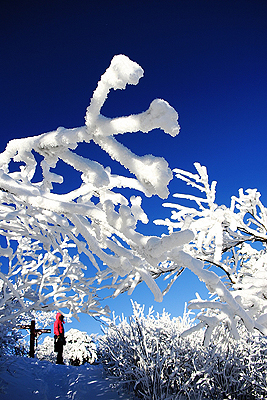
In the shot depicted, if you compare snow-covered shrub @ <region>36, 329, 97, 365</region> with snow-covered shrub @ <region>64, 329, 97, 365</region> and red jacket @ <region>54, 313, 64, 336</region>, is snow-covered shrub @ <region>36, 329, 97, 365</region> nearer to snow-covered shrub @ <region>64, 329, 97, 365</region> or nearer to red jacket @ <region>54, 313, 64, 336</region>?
snow-covered shrub @ <region>64, 329, 97, 365</region>

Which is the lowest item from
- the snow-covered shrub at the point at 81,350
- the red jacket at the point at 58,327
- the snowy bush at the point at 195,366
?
the snowy bush at the point at 195,366

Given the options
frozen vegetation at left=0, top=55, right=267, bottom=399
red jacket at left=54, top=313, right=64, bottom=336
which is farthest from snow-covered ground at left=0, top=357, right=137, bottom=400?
red jacket at left=54, top=313, right=64, bottom=336

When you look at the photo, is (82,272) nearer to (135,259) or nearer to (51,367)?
(51,367)

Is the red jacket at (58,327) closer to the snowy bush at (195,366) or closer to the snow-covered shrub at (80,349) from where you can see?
the snow-covered shrub at (80,349)

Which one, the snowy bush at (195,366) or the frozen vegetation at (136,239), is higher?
the frozen vegetation at (136,239)

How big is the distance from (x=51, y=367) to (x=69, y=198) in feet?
26.2

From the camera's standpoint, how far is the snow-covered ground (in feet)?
16.0

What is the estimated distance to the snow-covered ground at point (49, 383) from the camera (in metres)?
4.88

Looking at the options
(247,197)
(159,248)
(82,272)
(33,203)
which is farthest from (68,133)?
(82,272)

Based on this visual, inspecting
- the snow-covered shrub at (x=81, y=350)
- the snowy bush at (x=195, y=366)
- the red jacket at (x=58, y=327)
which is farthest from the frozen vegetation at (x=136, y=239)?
the snow-covered shrub at (x=81, y=350)

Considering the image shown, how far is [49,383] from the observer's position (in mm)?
6078

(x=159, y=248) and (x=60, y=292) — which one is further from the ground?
(x=60, y=292)

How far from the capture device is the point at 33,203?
1.31m

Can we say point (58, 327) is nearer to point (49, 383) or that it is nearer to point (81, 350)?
point (49, 383)
